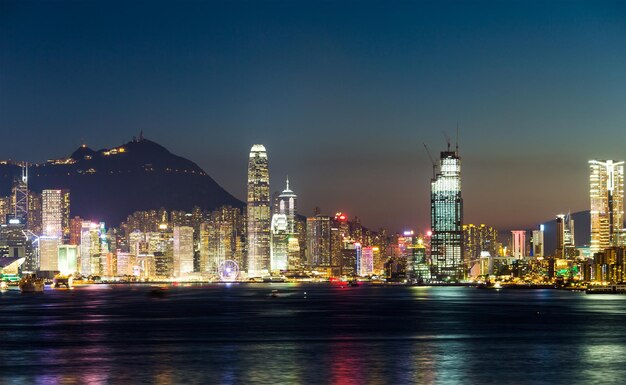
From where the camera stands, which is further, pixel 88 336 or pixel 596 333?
pixel 596 333

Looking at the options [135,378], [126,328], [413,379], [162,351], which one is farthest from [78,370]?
[126,328]

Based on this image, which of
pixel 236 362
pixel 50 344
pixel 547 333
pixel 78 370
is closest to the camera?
pixel 78 370

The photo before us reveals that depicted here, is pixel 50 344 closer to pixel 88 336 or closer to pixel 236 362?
pixel 88 336

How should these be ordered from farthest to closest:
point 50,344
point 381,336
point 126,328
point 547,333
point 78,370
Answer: point 126,328 < point 547,333 < point 381,336 < point 50,344 < point 78,370

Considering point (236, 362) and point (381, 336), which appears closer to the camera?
point (236, 362)

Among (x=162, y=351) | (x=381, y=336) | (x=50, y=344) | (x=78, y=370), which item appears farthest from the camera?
(x=381, y=336)

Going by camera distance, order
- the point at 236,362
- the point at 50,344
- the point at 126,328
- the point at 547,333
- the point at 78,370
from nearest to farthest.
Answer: the point at 78,370 < the point at 236,362 < the point at 50,344 < the point at 547,333 < the point at 126,328

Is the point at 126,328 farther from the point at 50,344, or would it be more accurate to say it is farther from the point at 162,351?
the point at 162,351

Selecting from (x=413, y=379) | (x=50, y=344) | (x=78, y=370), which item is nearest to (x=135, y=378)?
(x=78, y=370)
